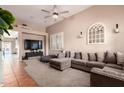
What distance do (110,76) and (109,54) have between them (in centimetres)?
215

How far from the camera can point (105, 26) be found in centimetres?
421

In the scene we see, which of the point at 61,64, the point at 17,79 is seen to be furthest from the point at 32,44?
the point at 17,79

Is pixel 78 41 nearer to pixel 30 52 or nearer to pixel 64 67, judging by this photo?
pixel 64 67

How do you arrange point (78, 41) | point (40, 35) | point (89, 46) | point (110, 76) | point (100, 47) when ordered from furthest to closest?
1. point (40, 35)
2. point (78, 41)
3. point (89, 46)
4. point (100, 47)
5. point (110, 76)

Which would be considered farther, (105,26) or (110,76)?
(105,26)

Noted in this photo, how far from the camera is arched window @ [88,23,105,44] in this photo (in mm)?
4344

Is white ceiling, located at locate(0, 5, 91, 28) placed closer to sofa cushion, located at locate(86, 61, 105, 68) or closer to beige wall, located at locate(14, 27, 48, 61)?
beige wall, located at locate(14, 27, 48, 61)

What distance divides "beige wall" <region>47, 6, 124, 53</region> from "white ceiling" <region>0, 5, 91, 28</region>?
330 millimetres

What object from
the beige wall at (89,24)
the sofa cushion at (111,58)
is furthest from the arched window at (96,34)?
the sofa cushion at (111,58)

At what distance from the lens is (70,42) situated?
5.54 m
